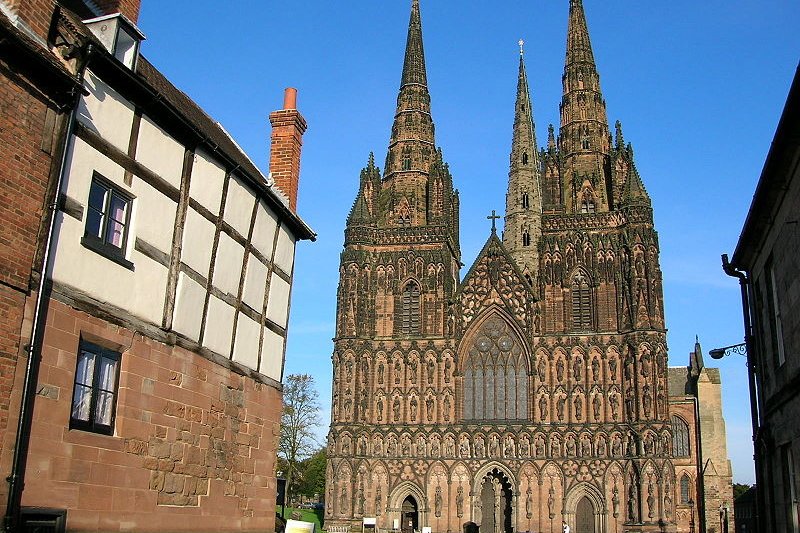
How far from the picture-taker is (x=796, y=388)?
1330 centimetres

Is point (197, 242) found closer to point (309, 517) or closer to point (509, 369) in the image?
point (509, 369)

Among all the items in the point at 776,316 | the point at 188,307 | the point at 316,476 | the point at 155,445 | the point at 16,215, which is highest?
the point at 776,316

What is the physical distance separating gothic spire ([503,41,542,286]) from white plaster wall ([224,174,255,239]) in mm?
43943

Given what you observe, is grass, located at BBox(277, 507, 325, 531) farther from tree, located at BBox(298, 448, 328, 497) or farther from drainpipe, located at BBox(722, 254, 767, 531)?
tree, located at BBox(298, 448, 328, 497)

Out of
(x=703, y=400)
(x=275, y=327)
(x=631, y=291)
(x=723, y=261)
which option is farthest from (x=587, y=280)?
(x=275, y=327)

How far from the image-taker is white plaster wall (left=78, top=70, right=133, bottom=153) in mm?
10727

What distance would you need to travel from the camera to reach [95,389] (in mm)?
11008

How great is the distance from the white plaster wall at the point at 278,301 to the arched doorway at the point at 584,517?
29.3 meters

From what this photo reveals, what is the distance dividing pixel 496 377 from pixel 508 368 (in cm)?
78

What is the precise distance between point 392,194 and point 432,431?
14.2 m

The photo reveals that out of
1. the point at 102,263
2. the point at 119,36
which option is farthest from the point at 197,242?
the point at 119,36

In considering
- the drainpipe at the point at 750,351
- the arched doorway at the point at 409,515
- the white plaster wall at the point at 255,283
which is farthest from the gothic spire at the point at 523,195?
the white plaster wall at the point at 255,283

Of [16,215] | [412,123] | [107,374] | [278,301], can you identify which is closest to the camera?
[16,215]

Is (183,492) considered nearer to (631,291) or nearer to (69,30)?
(69,30)
